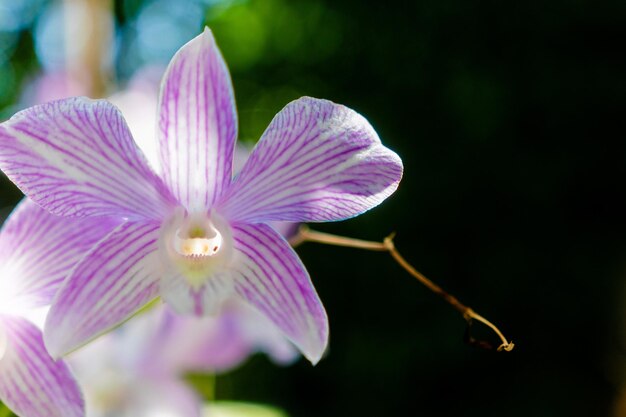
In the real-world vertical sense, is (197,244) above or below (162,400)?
above

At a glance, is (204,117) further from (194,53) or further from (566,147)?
(566,147)

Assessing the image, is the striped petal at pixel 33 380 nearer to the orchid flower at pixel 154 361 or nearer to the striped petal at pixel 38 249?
the striped petal at pixel 38 249

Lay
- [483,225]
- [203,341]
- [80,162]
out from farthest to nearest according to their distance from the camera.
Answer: [483,225]
[203,341]
[80,162]

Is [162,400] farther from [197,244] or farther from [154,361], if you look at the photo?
[197,244]

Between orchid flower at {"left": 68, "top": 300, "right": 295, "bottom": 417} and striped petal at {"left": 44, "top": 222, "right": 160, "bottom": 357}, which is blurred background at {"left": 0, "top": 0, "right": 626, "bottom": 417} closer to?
orchid flower at {"left": 68, "top": 300, "right": 295, "bottom": 417}

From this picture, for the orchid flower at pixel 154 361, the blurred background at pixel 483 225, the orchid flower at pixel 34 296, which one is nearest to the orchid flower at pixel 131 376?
the orchid flower at pixel 154 361

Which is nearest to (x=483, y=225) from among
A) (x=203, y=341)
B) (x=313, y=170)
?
(x=203, y=341)

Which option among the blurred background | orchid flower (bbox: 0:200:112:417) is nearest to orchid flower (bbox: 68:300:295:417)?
orchid flower (bbox: 0:200:112:417)
